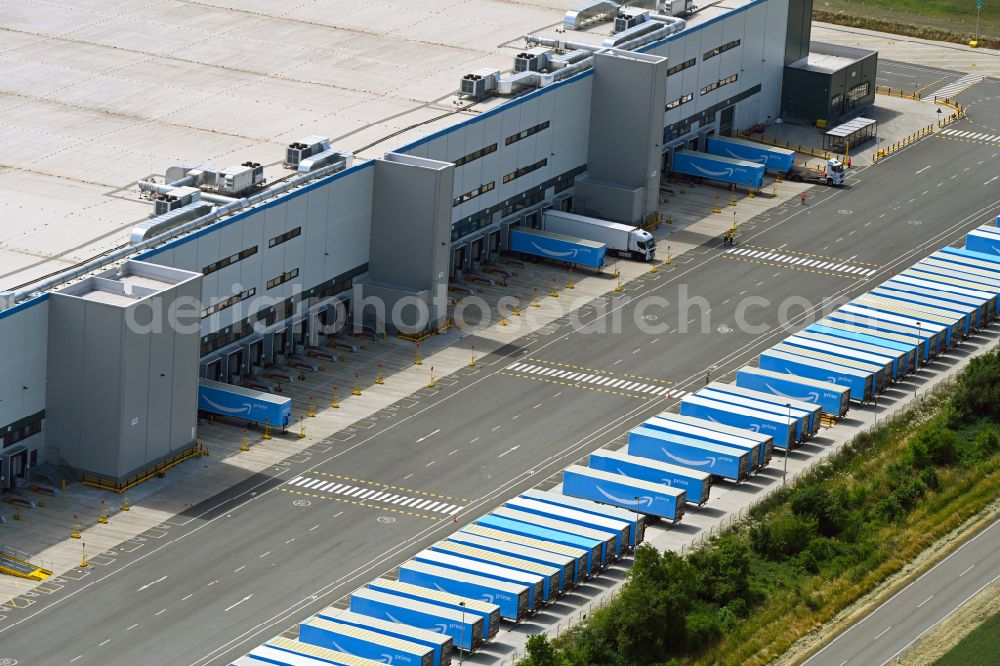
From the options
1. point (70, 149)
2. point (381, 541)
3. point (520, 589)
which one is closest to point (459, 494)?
point (381, 541)

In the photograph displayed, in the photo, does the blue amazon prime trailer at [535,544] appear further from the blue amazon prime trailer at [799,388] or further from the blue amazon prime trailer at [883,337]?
the blue amazon prime trailer at [883,337]

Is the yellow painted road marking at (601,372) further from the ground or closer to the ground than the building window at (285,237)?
closer to the ground

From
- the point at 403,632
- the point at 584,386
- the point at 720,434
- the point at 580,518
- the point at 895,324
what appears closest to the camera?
the point at 403,632

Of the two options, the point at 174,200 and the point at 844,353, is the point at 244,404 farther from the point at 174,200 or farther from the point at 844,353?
the point at 844,353

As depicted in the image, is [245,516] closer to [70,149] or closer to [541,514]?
[541,514]

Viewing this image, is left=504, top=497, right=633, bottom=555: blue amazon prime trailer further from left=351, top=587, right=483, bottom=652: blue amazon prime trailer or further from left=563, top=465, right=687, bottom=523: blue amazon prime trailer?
left=351, top=587, right=483, bottom=652: blue amazon prime trailer

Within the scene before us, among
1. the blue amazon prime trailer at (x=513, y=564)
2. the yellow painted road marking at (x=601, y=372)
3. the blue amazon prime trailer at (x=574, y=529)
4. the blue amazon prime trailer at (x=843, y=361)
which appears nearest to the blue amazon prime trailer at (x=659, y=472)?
the blue amazon prime trailer at (x=574, y=529)

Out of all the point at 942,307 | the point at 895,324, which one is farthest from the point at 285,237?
the point at 942,307

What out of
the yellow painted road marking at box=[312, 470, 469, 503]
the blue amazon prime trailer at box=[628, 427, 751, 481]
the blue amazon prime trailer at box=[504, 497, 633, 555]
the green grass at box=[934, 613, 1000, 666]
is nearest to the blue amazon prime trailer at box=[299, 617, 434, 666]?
the blue amazon prime trailer at box=[504, 497, 633, 555]
